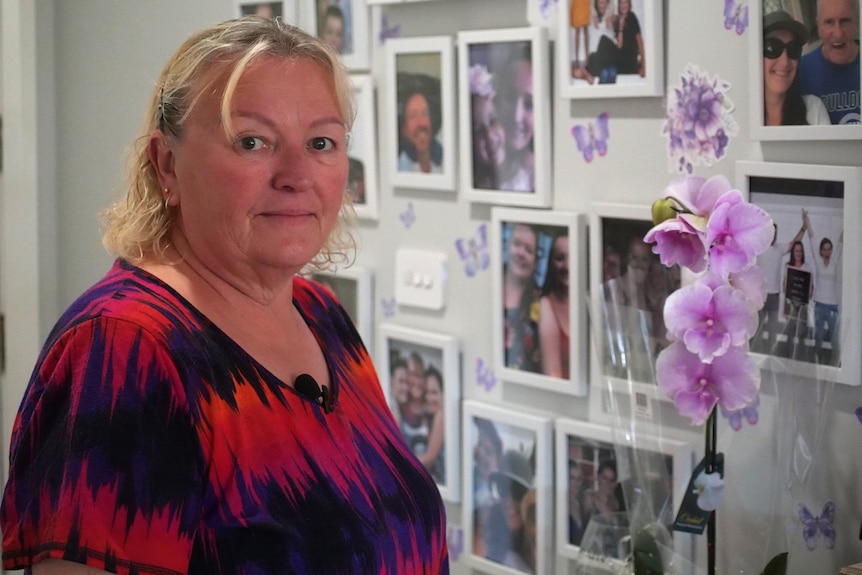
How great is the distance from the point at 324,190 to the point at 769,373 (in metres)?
0.61

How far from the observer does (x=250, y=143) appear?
1103 millimetres

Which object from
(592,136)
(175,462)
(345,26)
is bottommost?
(175,462)

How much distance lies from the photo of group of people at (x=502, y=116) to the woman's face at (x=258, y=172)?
1.72ft

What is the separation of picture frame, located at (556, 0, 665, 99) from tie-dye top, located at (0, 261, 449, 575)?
63cm

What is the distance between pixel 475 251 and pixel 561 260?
7.9 inches

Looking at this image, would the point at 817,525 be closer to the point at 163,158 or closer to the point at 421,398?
the point at 421,398

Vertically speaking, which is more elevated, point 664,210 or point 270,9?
point 270,9

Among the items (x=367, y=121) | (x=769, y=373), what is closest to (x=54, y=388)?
(x=769, y=373)

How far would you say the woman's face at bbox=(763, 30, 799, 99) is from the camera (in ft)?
4.21

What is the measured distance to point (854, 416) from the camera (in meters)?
1.28

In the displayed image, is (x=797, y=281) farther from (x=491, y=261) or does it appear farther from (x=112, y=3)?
(x=112, y=3)

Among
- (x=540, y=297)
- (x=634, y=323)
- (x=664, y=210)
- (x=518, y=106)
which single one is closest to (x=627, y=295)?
(x=634, y=323)

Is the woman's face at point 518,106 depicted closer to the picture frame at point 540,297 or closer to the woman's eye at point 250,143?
the picture frame at point 540,297

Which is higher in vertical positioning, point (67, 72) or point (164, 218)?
point (67, 72)
